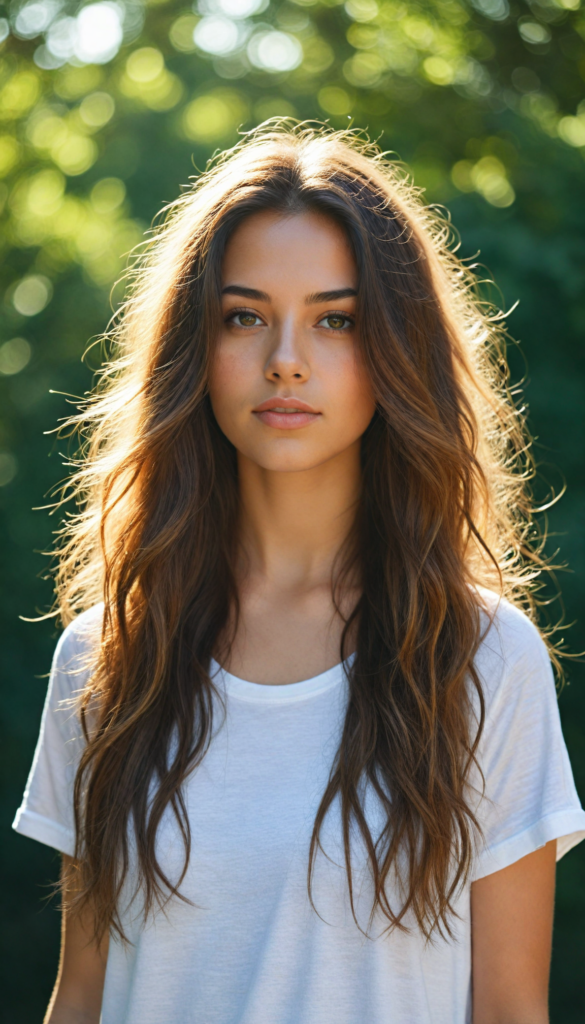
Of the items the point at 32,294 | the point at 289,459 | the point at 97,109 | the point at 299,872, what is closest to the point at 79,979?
the point at 299,872

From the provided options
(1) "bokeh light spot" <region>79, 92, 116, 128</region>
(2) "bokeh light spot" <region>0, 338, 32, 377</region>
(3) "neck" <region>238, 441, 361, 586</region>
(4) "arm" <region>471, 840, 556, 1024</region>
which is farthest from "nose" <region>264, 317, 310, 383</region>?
(1) "bokeh light spot" <region>79, 92, 116, 128</region>

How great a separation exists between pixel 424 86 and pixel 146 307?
1807 mm

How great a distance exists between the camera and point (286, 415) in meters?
1.54

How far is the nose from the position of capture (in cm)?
150

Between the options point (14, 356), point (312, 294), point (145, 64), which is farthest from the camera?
point (145, 64)

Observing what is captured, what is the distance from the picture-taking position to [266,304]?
1551mm

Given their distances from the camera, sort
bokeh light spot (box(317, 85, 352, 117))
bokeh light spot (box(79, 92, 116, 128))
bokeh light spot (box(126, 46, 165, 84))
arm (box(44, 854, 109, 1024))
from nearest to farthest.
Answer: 1. arm (box(44, 854, 109, 1024))
2. bokeh light spot (box(79, 92, 116, 128))
3. bokeh light spot (box(317, 85, 352, 117))
4. bokeh light spot (box(126, 46, 165, 84))

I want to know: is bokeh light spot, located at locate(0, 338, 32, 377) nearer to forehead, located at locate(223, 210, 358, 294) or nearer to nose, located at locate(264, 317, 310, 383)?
forehead, located at locate(223, 210, 358, 294)

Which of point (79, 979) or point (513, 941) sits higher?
point (513, 941)

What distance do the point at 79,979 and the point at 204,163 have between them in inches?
85.1

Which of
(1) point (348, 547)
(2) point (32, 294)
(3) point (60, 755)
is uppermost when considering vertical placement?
(2) point (32, 294)

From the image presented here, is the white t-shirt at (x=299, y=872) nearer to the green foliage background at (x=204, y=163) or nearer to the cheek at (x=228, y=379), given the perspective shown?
the cheek at (x=228, y=379)

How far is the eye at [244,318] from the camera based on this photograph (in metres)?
1.58

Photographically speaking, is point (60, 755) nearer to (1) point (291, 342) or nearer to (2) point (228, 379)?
(2) point (228, 379)
